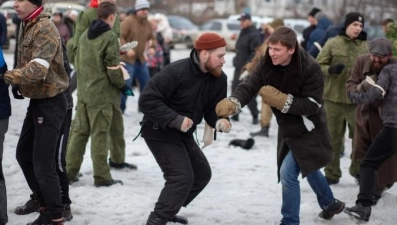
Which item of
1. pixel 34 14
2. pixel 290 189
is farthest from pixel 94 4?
pixel 290 189

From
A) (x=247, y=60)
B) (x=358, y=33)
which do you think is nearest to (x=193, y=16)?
(x=247, y=60)

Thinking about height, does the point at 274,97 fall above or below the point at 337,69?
above

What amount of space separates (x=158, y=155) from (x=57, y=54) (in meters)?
1.14

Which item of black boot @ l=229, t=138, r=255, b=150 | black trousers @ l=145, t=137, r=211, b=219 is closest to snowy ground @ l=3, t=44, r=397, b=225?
black boot @ l=229, t=138, r=255, b=150

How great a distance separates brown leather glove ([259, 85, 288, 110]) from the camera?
18.9 ft

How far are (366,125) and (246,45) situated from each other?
227 inches

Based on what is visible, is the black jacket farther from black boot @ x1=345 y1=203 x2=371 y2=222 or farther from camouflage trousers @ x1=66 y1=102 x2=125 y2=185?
black boot @ x1=345 y1=203 x2=371 y2=222

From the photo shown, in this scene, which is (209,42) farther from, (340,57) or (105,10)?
(340,57)

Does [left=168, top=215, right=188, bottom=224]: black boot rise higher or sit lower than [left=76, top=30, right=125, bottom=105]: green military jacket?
lower

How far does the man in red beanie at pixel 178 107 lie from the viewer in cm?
560

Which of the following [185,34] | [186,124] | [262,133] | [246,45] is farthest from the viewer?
[185,34]

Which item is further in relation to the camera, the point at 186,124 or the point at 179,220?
the point at 179,220

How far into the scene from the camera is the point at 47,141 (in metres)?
5.59

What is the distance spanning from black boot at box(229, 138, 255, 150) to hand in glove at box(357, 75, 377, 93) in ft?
12.1
